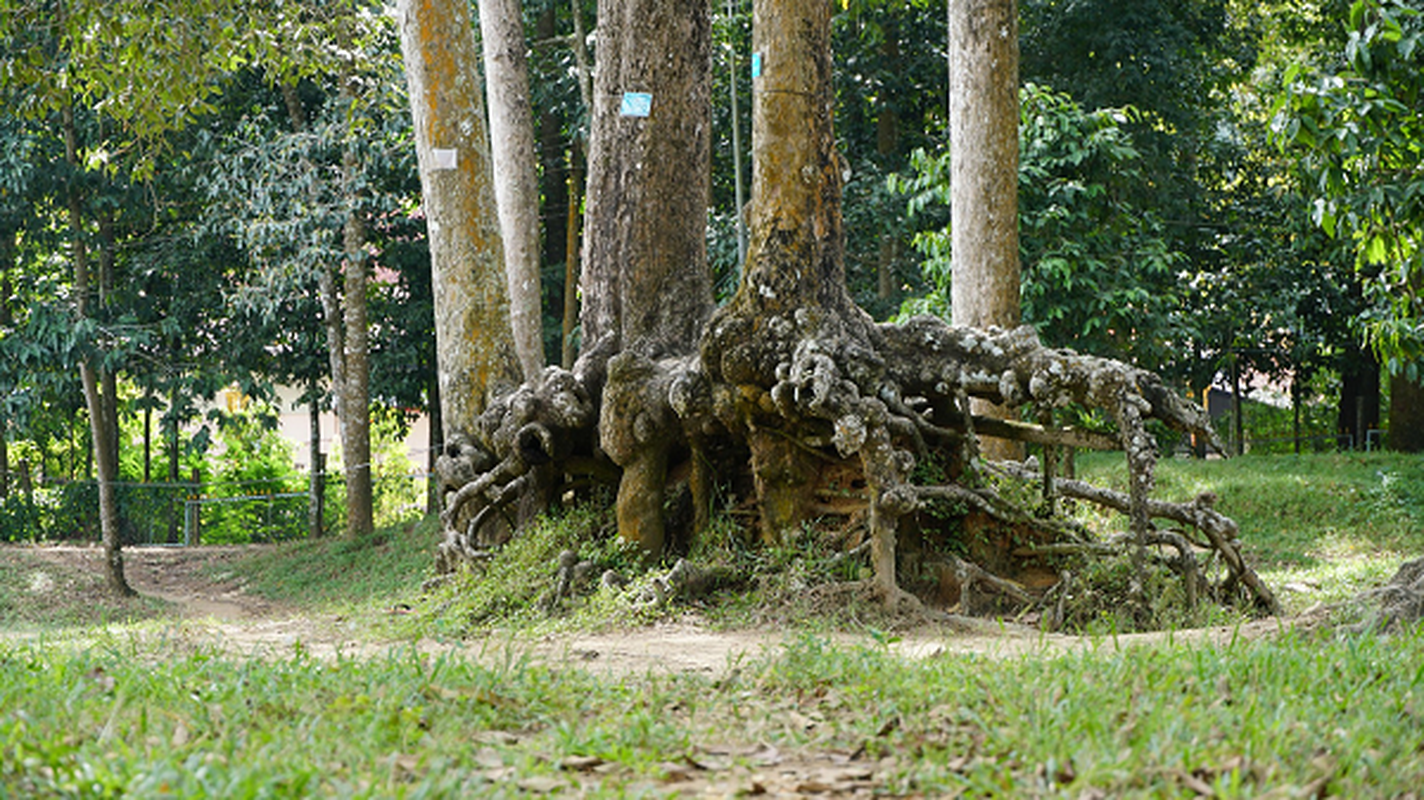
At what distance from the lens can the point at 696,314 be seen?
26.8 ft

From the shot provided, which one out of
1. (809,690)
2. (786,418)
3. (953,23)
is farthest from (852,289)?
(809,690)

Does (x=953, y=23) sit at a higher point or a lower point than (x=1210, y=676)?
higher

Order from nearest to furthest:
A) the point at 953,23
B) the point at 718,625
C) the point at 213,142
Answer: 1. the point at 718,625
2. the point at 953,23
3. the point at 213,142

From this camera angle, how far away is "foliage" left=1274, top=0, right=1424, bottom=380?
6438 millimetres

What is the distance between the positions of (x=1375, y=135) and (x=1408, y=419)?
1400 centimetres

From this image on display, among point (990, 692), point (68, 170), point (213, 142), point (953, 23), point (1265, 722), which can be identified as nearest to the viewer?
point (1265, 722)

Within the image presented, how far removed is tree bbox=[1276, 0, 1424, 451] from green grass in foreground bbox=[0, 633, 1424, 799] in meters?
2.99

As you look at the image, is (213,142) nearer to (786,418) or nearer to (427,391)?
(427,391)

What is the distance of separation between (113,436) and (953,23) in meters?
12.7

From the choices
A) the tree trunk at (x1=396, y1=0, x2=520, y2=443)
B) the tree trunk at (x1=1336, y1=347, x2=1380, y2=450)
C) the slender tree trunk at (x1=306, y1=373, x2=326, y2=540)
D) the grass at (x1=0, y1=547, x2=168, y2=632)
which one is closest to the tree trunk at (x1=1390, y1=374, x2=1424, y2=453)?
the tree trunk at (x1=1336, y1=347, x2=1380, y2=450)

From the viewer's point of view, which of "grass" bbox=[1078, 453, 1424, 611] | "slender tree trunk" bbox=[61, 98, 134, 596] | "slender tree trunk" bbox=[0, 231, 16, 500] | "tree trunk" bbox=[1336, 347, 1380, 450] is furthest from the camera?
"tree trunk" bbox=[1336, 347, 1380, 450]

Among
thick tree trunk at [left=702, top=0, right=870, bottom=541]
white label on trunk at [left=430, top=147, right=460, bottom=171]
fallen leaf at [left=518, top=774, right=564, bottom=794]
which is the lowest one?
fallen leaf at [left=518, top=774, right=564, bottom=794]

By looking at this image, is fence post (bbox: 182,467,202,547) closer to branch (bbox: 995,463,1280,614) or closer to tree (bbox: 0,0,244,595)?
tree (bbox: 0,0,244,595)

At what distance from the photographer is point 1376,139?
666 cm
